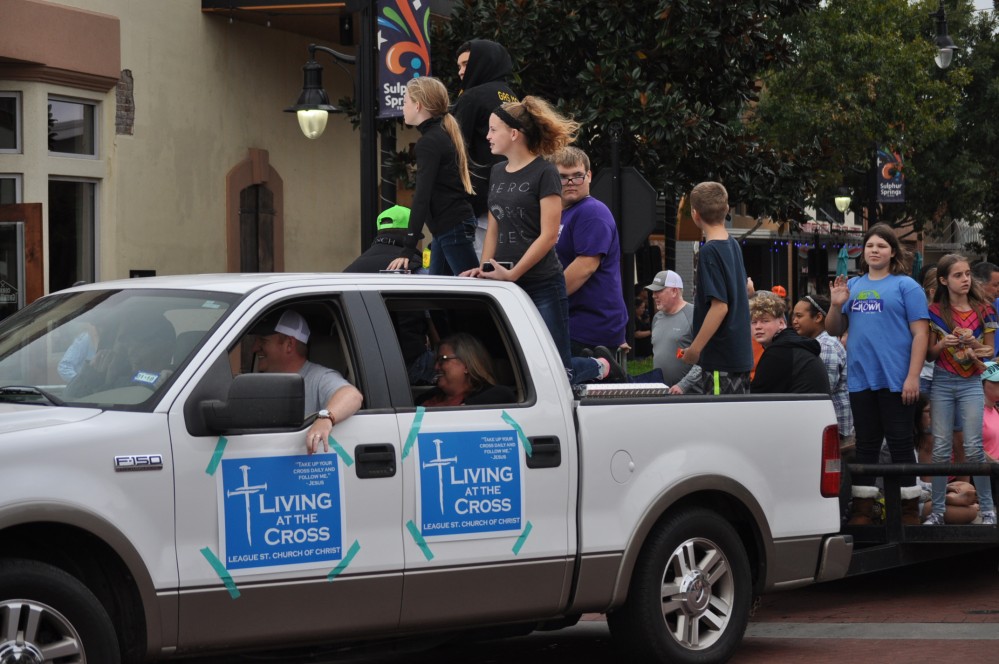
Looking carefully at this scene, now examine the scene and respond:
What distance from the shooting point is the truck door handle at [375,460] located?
6.06 m

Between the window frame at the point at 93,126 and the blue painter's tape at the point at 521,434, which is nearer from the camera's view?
the blue painter's tape at the point at 521,434

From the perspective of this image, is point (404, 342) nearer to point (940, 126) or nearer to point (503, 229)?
point (503, 229)

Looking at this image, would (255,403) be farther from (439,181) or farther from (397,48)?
(397,48)

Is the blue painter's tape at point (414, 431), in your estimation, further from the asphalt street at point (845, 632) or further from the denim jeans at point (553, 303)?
the denim jeans at point (553, 303)

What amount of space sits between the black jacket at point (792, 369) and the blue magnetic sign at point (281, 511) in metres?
4.20

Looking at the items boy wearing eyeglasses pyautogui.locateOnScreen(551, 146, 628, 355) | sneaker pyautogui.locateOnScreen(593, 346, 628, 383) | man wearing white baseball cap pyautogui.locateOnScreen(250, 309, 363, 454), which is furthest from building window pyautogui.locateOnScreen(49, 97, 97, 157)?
man wearing white baseball cap pyautogui.locateOnScreen(250, 309, 363, 454)

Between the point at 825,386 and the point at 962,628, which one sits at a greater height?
the point at 825,386

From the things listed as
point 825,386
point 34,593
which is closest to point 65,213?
point 825,386

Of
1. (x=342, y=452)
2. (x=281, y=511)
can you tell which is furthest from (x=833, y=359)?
(x=281, y=511)

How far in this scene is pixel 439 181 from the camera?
8.76 m

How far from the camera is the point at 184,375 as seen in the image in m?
5.70

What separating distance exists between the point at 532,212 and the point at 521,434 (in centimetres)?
178

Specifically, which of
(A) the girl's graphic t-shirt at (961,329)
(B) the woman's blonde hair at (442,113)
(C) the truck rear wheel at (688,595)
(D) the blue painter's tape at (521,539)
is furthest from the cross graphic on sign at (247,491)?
(A) the girl's graphic t-shirt at (961,329)

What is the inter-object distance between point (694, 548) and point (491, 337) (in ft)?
4.37
